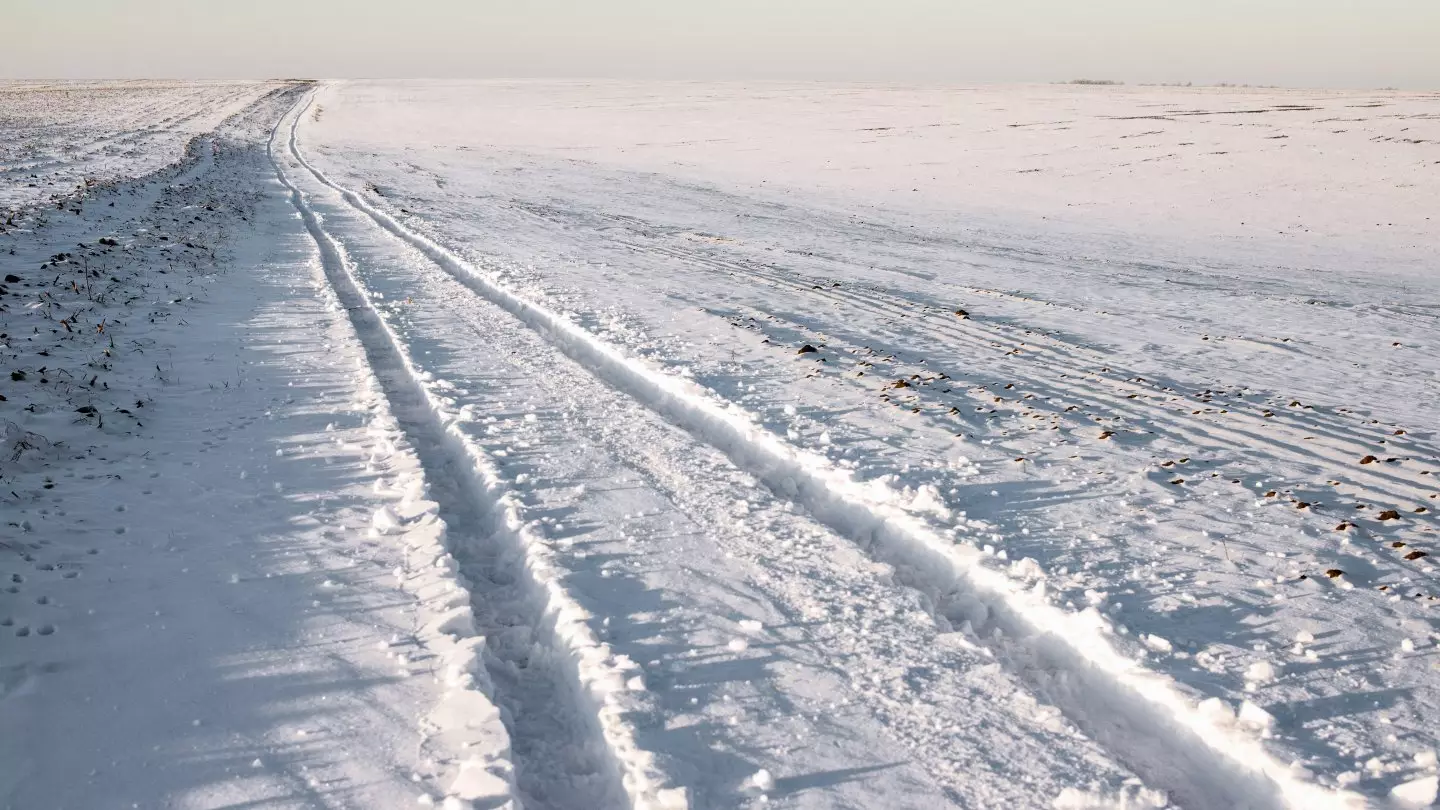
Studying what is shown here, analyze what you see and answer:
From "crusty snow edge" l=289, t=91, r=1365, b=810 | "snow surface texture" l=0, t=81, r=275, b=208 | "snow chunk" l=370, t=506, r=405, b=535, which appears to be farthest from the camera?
"snow surface texture" l=0, t=81, r=275, b=208

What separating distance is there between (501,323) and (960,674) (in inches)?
263

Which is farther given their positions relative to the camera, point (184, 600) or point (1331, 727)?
point (184, 600)

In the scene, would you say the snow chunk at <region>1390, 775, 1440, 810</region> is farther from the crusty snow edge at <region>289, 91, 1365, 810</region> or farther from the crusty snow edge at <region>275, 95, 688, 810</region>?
the crusty snow edge at <region>275, 95, 688, 810</region>

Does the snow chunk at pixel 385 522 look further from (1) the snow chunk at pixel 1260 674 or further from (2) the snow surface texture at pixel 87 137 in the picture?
(2) the snow surface texture at pixel 87 137

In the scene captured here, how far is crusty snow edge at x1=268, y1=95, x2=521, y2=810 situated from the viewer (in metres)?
3.00

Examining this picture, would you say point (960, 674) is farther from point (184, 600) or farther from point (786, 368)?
point (786, 368)

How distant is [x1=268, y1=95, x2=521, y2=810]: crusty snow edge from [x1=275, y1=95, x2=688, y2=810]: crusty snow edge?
30 cm

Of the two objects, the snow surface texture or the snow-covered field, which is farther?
the snow surface texture

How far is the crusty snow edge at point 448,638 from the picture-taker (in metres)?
3.00

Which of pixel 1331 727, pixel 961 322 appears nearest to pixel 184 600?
pixel 1331 727

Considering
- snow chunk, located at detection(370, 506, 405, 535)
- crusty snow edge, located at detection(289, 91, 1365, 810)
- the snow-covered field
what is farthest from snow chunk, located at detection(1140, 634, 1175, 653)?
snow chunk, located at detection(370, 506, 405, 535)

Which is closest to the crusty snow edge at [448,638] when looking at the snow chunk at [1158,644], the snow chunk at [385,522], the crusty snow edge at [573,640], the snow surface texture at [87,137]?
the snow chunk at [385,522]

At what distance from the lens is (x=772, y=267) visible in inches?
519

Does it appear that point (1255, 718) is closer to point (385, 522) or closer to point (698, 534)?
point (698, 534)
